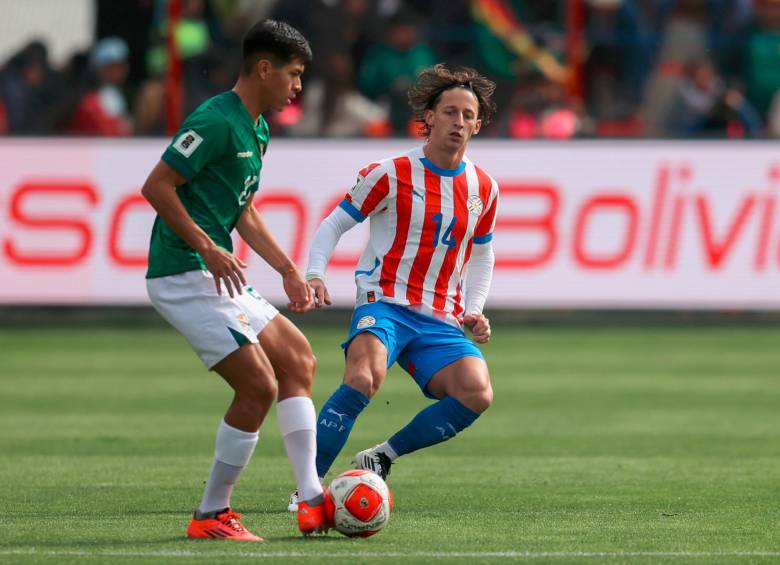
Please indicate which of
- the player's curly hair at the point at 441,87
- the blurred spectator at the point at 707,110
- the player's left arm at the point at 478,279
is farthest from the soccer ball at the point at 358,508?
the blurred spectator at the point at 707,110

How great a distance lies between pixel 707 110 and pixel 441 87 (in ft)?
37.9

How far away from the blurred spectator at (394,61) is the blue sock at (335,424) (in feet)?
38.4

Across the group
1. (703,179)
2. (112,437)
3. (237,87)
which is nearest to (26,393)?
(112,437)

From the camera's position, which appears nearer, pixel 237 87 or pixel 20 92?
pixel 237 87

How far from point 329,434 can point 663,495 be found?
→ 1800mm

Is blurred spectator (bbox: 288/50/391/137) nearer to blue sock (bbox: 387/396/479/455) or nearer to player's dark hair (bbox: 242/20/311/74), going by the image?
blue sock (bbox: 387/396/479/455)

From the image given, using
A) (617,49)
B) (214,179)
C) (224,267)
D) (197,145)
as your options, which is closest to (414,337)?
(214,179)

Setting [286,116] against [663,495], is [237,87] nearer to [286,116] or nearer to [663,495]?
[663,495]

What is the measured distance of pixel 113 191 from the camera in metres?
17.7

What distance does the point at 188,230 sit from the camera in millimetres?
6633

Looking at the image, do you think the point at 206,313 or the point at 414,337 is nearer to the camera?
the point at 206,313

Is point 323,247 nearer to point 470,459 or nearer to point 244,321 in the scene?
point 244,321

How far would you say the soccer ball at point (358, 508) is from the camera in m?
6.95

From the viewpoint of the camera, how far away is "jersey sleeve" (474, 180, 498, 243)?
8414 mm
